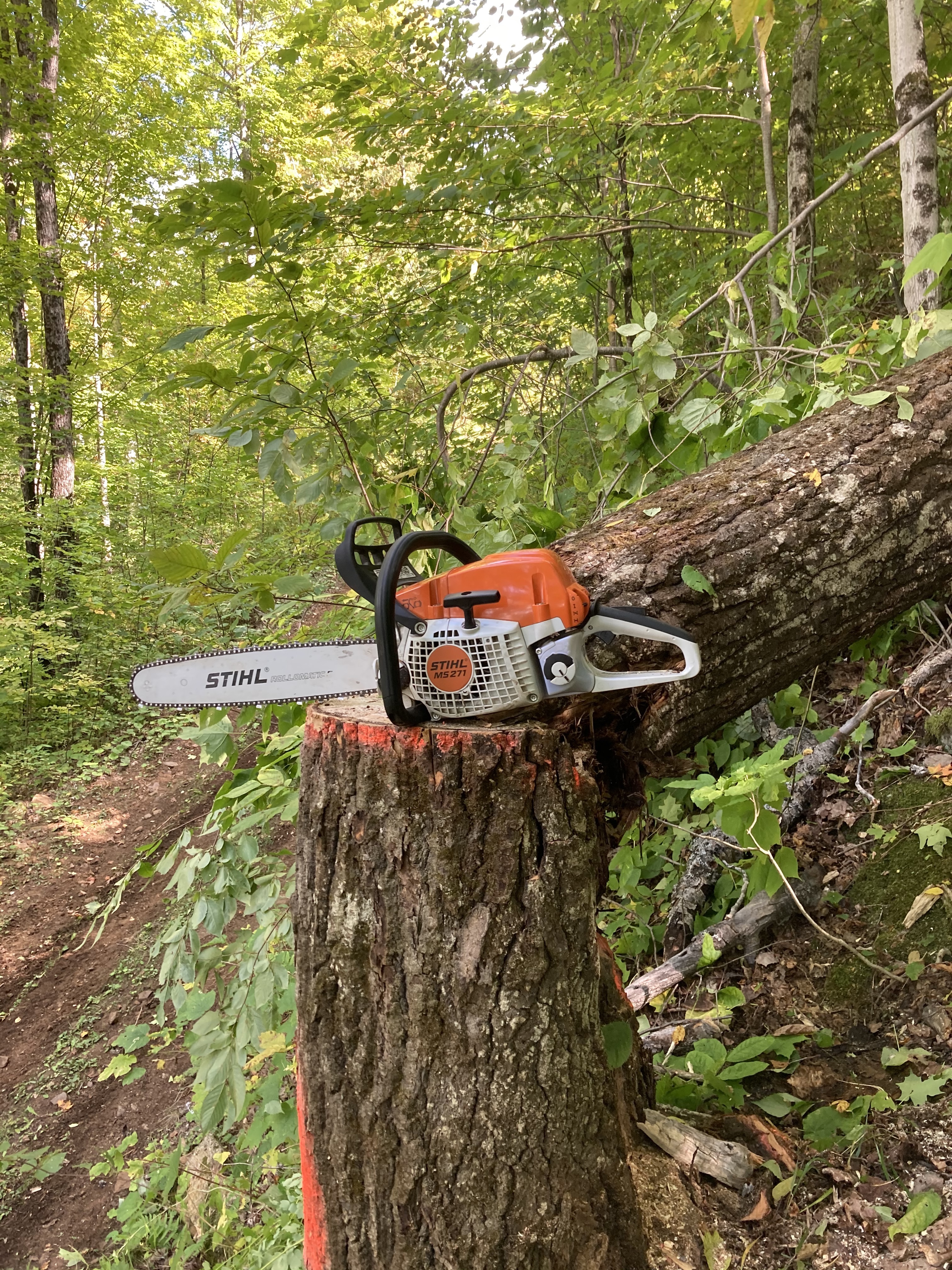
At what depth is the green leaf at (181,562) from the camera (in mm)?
1549

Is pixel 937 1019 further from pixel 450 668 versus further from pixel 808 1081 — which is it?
pixel 450 668

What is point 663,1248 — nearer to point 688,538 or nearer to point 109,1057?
point 688,538

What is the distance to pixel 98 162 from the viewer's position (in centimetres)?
846

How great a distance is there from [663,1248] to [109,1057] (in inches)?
140

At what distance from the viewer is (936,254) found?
67.1 inches

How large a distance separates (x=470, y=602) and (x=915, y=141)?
2833 mm

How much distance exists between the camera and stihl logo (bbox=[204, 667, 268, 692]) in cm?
154

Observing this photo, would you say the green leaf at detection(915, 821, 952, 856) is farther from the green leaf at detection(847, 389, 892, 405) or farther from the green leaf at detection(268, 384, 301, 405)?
the green leaf at detection(268, 384, 301, 405)

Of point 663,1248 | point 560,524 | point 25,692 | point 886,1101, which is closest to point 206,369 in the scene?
point 560,524

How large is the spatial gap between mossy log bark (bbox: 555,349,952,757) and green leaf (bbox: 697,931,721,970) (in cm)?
78

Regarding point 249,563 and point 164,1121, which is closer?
point 164,1121

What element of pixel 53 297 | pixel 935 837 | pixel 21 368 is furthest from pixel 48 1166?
pixel 53 297

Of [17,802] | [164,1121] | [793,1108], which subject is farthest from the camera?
[17,802]

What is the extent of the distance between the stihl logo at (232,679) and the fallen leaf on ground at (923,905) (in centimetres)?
182
